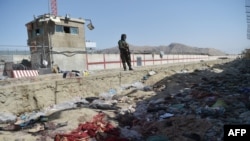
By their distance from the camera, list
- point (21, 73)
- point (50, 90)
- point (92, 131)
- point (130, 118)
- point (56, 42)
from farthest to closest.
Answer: point (56, 42)
point (21, 73)
point (50, 90)
point (130, 118)
point (92, 131)

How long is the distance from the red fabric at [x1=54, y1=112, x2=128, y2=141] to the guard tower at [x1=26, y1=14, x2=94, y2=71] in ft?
43.3

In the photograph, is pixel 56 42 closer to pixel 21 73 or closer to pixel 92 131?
pixel 21 73

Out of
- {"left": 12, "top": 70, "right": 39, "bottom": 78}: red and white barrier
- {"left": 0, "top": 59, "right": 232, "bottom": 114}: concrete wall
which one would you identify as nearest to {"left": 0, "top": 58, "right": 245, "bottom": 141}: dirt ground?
{"left": 0, "top": 59, "right": 232, "bottom": 114}: concrete wall

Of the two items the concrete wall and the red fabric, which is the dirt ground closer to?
the red fabric

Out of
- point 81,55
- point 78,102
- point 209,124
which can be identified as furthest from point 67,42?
point 209,124

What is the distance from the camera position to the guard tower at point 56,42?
17906mm

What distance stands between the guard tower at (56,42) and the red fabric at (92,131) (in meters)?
13.2

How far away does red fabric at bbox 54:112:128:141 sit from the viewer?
4426mm

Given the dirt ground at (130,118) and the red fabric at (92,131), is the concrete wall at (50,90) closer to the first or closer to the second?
the dirt ground at (130,118)

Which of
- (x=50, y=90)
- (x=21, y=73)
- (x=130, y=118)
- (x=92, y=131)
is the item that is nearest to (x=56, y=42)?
(x=21, y=73)

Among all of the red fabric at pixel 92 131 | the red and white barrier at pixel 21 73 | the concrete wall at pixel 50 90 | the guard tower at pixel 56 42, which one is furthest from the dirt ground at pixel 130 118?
the guard tower at pixel 56 42

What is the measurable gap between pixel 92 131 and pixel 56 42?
15.3 metres

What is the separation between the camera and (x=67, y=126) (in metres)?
4.92

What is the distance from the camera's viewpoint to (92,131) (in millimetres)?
4777
